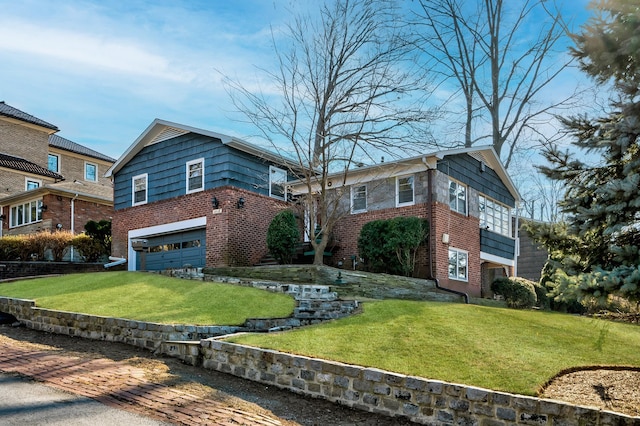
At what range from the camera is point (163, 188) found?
21.3 m

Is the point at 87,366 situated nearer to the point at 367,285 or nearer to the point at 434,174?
the point at 367,285

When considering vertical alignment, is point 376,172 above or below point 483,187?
above

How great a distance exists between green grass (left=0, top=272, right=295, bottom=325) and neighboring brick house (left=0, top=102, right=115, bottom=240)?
11328mm

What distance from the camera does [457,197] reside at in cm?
1977

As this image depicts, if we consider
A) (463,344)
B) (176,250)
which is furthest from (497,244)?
(463,344)

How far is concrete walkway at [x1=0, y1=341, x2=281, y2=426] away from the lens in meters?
6.36

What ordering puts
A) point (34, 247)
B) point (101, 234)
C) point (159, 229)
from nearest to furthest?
1. point (159, 229)
2. point (34, 247)
3. point (101, 234)

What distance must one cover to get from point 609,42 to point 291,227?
12.9m

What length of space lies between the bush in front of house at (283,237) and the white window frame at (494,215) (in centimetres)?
817

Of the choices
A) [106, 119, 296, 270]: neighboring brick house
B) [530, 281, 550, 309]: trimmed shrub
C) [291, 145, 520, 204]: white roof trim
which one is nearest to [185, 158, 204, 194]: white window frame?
[106, 119, 296, 270]: neighboring brick house

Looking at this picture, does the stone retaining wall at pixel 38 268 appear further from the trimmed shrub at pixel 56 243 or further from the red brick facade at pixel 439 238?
the red brick facade at pixel 439 238

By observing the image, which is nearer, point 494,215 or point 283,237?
point 283,237

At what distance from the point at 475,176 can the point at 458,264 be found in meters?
3.97

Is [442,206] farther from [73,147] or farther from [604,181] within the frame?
[73,147]
